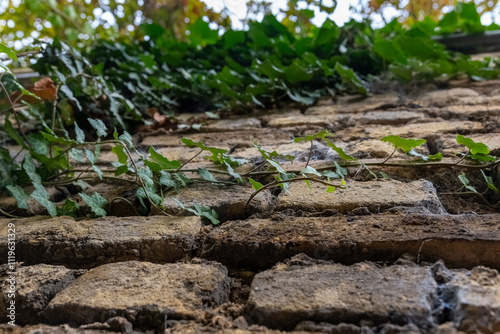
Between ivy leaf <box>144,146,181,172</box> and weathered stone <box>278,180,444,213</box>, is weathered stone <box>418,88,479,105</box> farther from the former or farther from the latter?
ivy leaf <box>144,146,181,172</box>

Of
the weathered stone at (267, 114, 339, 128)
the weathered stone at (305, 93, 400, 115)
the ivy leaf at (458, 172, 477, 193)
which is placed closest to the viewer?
the ivy leaf at (458, 172, 477, 193)

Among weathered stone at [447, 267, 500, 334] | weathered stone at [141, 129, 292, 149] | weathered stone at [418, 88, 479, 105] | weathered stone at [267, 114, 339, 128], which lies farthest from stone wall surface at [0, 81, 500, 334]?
weathered stone at [418, 88, 479, 105]

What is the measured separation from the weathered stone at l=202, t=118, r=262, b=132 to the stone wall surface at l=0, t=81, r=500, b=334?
0.42 meters

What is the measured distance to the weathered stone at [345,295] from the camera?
689 mm

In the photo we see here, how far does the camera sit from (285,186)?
108 centimetres

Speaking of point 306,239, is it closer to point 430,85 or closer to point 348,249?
point 348,249

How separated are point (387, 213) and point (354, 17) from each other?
5.90 feet

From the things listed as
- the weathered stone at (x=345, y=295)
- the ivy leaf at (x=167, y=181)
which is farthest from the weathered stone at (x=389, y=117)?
the weathered stone at (x=345, y=295)

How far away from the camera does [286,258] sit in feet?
3.02

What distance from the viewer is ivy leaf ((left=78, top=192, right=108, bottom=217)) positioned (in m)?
1.15

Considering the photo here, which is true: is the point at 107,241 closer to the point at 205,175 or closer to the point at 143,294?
the point at 143,294

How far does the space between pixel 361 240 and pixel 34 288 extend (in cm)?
67

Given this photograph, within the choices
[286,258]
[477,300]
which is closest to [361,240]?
[286,258]

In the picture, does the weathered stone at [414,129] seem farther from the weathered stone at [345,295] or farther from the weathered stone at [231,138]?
the weathered stone at [345,295]
